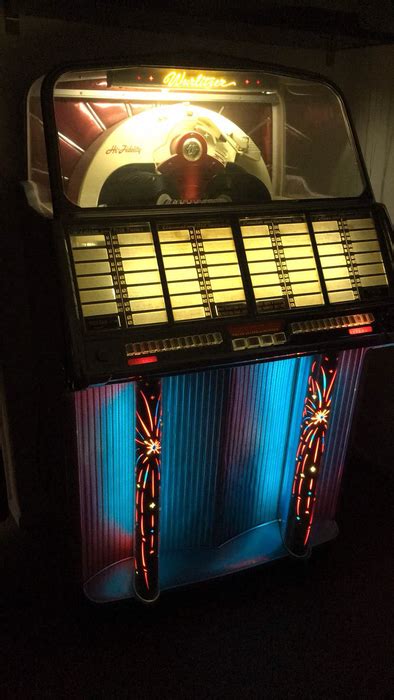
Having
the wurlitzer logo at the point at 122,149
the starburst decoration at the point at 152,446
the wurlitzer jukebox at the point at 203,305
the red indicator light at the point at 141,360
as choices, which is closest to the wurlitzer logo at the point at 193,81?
the wurlitzer jukebox at the point at 203,305

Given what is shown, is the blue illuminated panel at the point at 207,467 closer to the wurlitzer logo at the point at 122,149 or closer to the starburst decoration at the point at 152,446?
the starburst decoration at the point at 152,446

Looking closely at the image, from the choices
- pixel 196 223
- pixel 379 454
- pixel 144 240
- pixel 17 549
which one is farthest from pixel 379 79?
pixel 17 549

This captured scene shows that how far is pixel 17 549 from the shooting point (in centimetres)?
221

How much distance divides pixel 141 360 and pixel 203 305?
0.79ft

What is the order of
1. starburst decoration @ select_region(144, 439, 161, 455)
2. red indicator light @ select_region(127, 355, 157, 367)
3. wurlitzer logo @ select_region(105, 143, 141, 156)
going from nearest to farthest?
red indicator light @ select_region(127, 355, 157, 367), starburst decoration @ select_region(144, 439, 161, 455), wurlitzer logo @ select_region(105, 143, 141, 156)

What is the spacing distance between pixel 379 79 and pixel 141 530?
2.08 metres

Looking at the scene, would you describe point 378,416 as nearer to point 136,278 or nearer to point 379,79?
point 379,79

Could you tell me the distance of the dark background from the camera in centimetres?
172

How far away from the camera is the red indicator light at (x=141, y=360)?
56.8 inches

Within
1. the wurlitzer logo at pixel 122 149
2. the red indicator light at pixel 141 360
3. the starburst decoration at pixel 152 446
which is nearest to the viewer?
the red indicator light at pixel 141 360

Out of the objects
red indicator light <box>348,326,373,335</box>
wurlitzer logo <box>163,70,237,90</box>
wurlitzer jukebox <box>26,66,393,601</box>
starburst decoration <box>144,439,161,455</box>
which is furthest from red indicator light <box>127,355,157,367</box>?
wurlitzer logo <box>163,70,237,90</box>

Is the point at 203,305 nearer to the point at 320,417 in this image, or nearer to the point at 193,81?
the point at 320,417

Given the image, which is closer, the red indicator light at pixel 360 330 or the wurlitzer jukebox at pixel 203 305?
the wurlitzer jukebox at pixel 203 305

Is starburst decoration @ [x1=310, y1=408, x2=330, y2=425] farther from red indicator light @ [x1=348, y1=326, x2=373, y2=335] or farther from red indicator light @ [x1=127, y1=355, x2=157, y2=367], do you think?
red indicator light @ [x1=127, y1=355, x2=157, y2=367]
